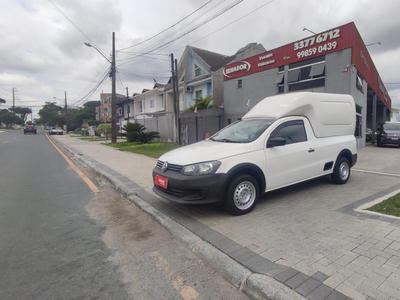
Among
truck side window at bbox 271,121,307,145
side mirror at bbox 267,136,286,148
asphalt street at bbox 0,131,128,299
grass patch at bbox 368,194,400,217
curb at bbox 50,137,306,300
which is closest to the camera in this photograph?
curb at bbox 50,137,306,300

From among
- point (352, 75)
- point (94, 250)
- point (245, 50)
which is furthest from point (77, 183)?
point (245, 50)

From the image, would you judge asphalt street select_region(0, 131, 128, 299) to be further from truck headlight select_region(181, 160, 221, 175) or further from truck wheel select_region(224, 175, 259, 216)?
truck wheel select_region(224, 175, 259, 216)

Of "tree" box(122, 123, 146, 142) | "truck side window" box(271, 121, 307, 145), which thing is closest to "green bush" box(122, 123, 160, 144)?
"tree" box(122, 123, 146, 142)

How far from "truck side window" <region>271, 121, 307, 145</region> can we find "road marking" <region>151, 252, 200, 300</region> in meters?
2.96

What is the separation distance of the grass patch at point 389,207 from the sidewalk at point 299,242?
0.28 metres

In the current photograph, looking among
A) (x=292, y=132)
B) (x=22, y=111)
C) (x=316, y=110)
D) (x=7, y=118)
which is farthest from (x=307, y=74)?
(x=22, y=111)

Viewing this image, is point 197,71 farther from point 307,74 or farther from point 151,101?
point 307,74

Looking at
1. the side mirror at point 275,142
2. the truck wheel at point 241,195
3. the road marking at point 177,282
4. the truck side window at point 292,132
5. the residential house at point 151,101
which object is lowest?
the road marking at point 177,282

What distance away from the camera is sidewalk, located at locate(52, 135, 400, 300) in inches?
94.8

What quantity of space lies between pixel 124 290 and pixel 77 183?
18.1 feet

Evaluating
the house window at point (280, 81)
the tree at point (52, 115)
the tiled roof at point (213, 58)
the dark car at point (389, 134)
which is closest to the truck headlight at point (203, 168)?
the house window at point (280, 81)

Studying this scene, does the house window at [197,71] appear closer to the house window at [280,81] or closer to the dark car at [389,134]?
the house window at [280,81]

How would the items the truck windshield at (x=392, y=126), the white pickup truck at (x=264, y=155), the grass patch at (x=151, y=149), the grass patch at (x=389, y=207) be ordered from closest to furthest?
1. the white pickup truck at (x=264, y=155)
2. the grass patch at (x=389, y=207)
3. the grass patch at (x=151, y=149)
4. the truck windshield at (x=392, y=126)

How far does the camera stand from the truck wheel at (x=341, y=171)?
6.04 metres
